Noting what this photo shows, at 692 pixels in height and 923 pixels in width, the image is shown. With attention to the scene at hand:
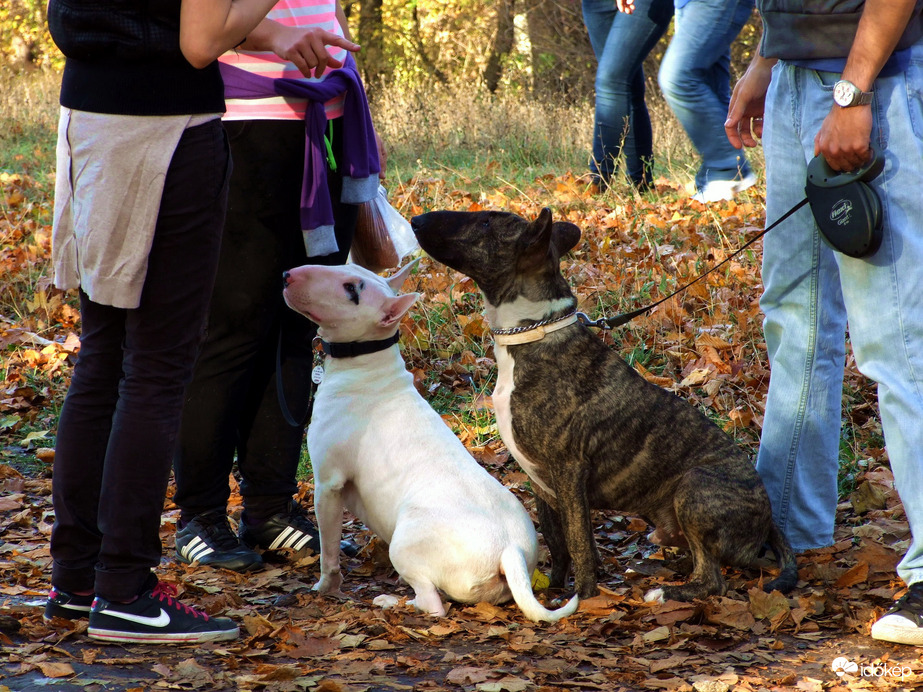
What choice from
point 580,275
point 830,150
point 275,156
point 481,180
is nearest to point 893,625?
point 830,150

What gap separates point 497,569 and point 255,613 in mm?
877

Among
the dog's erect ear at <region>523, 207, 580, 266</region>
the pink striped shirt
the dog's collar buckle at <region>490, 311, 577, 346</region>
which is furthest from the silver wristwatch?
the pink striped shirt

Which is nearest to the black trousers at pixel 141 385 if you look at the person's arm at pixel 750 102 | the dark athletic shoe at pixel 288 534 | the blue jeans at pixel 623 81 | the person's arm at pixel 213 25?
the person's arm at pixel 213 25

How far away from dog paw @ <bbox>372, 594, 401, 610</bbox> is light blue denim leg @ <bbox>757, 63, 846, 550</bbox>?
1575mm

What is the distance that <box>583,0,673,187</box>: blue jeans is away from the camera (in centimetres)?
860

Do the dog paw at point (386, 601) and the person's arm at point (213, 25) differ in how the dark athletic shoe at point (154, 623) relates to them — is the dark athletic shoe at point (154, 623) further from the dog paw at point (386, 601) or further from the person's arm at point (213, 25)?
the person's arm at point (213, 25)

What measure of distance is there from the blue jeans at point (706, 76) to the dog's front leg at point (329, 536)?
5.67m


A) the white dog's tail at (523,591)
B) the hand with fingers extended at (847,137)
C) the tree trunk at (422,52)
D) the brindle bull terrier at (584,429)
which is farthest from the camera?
the tree trunk at (422,52)

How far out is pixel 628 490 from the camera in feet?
12.5

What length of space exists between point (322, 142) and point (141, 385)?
1355mm

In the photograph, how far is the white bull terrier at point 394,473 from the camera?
3414 millimetres

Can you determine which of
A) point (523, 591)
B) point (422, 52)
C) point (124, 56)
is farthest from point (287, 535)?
point (422, 52)

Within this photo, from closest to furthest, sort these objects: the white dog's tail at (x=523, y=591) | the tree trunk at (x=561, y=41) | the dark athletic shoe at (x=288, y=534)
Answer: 1. the white dog's tail at (x=523, y=591)
2. the dark athletic shoe at (x=288, y=534)
3. the tree trunk at (x=561, y=41)

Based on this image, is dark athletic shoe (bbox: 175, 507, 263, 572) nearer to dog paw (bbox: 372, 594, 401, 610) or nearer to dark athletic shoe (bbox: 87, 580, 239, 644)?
dog paw (bbox: 372, 594, 401, 610)
